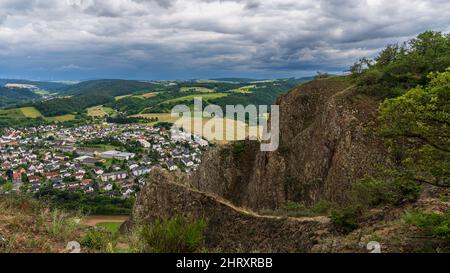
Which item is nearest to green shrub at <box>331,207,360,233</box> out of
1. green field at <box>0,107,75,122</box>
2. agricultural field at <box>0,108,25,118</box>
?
green field at <box>0,107,75,122</box>

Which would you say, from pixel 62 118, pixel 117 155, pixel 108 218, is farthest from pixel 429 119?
pixel 62 118

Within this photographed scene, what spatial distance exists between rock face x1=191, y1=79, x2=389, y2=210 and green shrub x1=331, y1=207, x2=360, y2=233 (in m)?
4.71

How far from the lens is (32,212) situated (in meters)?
10.8

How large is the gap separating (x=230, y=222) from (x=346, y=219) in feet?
17.3

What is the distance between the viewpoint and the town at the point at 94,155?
256ft

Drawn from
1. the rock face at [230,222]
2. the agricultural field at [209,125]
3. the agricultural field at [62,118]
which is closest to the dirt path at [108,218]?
the rock face at [230,222]

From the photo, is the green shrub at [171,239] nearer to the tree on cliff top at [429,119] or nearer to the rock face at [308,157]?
the tree on cliff top at [429,119]

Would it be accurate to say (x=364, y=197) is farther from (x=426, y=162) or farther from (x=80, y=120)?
(x=80, y=120)

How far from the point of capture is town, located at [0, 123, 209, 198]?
78125 millimetres

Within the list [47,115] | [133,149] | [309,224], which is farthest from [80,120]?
[309,224]

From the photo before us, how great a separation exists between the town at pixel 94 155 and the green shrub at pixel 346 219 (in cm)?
4308

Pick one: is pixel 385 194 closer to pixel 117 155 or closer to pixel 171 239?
pixel 171 239

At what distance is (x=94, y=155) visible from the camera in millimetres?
112625
